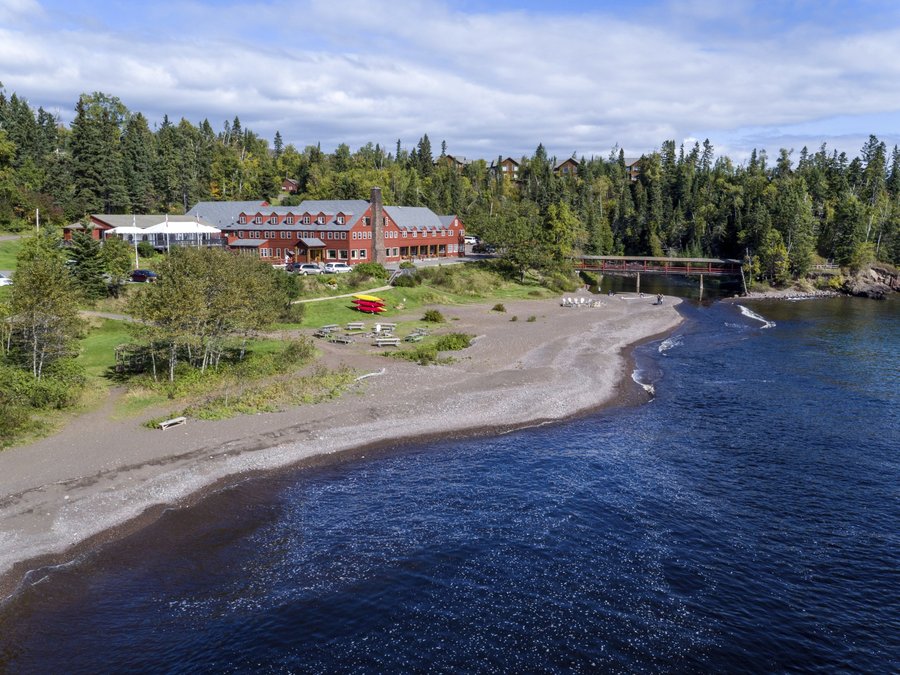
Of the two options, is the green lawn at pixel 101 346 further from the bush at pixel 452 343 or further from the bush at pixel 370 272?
the bush at pixel 370 272

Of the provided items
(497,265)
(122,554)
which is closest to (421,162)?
(497,265)

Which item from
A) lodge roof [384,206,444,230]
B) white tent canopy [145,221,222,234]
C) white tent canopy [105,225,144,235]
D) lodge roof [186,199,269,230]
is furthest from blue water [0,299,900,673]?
lodge roof [186,199,269,230]

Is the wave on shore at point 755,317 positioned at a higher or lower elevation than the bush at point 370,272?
lower

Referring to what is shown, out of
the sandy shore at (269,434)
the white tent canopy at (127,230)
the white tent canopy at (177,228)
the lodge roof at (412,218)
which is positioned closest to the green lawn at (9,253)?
the white tent canopy at (127,230)

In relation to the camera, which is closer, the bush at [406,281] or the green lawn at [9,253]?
the green lawn at [9,253]

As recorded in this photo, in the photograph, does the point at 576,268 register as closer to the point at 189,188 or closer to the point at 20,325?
the point at 189,188

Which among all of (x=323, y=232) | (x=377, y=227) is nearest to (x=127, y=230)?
(x=323, y=232)
